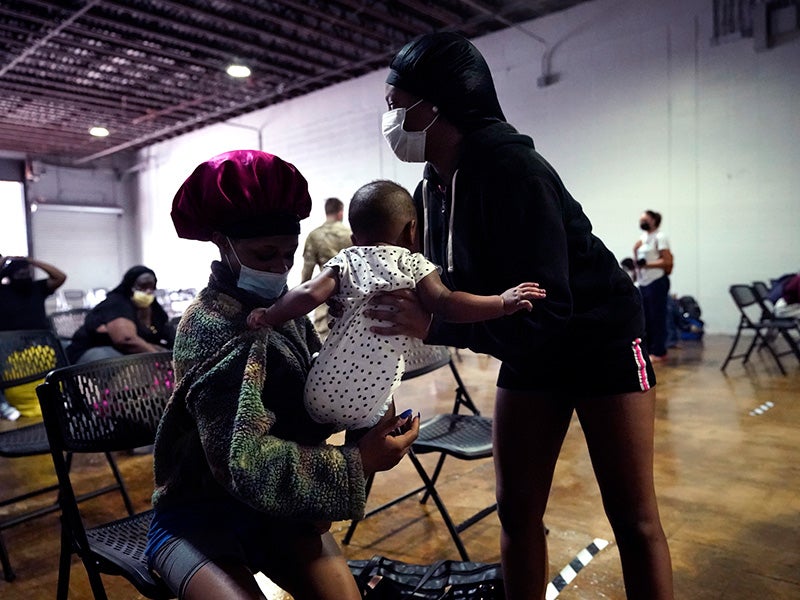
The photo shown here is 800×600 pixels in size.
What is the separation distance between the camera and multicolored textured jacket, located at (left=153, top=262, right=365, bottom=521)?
0.99 meters

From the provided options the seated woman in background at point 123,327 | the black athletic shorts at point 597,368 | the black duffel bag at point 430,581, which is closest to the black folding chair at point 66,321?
the seated woman in background at point 123,327

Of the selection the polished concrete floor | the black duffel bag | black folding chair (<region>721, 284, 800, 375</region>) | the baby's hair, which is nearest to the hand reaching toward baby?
the baby's hair

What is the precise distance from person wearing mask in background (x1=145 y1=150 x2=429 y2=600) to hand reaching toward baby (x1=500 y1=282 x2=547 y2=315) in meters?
0.17

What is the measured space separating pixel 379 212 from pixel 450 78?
307 mm

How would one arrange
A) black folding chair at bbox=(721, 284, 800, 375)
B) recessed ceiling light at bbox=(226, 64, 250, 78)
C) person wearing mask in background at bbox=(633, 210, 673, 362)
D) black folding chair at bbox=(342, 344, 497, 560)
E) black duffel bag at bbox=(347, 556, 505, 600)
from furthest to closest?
recessed ceiling light at bbox=(226, 64, 250, 78) < person wearing mask in background at bbox=(633, 210, 673, 362) < black folding chair at bbox=(721, 284, 800, 375) < black folding chair at bbox=(342, 344, 497, 560) < black duffel bag at bbox=(347, 556, 505, 600)

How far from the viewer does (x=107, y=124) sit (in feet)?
43.6

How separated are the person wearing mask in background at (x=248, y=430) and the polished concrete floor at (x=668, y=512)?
1.06 m

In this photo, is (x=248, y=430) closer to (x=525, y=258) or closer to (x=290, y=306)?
(x=290, y=306)

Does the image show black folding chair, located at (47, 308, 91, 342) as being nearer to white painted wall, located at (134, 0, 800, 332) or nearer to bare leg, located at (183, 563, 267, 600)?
bare leg, located at (183, 563, 267, 600)

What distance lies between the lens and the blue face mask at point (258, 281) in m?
1.15

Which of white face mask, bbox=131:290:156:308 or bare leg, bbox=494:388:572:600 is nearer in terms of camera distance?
bare leg, bbox=494:388:572:600

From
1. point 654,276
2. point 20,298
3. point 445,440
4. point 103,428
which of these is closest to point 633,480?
point 445,440

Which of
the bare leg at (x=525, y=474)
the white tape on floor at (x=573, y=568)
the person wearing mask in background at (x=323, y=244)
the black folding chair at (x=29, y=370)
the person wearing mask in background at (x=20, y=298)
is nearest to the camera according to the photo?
the bare leg at (x=525, y=474)

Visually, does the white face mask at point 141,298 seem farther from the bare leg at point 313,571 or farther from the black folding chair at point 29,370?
the bare leg at point 313,571
